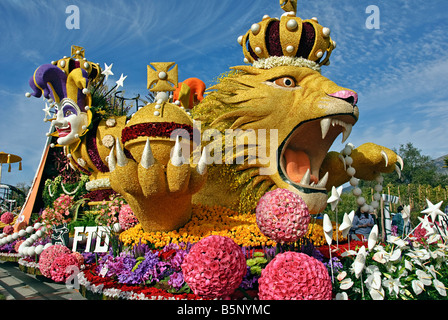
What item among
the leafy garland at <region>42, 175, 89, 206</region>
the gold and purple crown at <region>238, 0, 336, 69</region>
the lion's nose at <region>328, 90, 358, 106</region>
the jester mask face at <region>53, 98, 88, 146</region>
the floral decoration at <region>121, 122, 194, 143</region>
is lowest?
the leafy garland at <region>42, 175, 89, 206</region>

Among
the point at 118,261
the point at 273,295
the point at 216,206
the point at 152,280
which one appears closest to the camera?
the point at 273,295

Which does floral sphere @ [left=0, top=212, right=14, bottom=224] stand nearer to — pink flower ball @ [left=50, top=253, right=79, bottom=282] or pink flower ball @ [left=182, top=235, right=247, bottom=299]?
pink flower ball @ [left=50, top=253, right=79, bottom=282]

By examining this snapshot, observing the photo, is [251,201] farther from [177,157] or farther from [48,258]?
[48,258]

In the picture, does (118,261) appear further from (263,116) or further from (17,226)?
(17,226)

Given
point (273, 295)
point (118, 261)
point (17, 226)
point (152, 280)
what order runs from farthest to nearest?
point (17, 226) → point (118, 261) → point (152, 280) → point (273, 295)

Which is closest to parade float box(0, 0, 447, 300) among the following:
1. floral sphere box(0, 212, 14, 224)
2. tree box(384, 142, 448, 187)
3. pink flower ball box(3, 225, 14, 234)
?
pink flower ball box(3, 225, 14, 234)

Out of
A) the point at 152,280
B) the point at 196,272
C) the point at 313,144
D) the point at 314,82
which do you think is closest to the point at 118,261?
the point at 152,280

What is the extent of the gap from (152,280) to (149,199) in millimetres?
985

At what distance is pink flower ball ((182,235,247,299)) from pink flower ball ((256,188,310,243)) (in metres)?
0.59

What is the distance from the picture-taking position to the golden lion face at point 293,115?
15.6 feet

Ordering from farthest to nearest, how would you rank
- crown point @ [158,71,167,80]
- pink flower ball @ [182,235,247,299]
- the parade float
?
crown point @ [158,71,167,80]
the parade float
pink flower ball @ [182,235,247,299]

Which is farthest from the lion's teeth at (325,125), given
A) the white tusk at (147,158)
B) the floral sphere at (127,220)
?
the floral sphere at (127,220)

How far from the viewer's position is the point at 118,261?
4.02 m

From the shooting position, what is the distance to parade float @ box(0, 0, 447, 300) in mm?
2881
